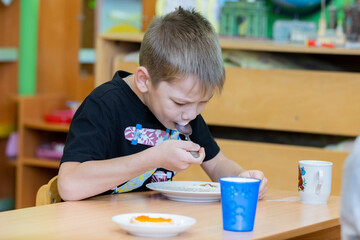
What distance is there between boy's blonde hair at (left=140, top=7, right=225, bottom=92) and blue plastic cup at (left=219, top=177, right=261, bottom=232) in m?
0.38

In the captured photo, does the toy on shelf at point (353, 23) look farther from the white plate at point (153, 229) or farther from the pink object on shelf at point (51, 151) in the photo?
the white plate at point (153, 229)

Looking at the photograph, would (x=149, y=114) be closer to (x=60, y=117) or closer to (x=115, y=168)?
(x=115, y=168)

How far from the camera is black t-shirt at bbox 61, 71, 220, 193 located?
60.4 inches

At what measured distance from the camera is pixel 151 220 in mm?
1155

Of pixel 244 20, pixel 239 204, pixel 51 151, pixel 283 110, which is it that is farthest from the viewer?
pixel 51 151

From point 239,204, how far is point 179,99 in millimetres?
391

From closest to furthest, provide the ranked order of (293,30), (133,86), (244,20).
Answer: (133,86)
(293,30)
(244,20)

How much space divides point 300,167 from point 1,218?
70 centimetres

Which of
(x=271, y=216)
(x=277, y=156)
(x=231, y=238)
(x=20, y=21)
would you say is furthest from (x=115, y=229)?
(x=20, y=21)

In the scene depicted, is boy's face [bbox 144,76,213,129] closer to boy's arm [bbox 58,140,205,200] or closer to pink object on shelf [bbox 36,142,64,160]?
boy's arm [bbox 58,140,205,200]

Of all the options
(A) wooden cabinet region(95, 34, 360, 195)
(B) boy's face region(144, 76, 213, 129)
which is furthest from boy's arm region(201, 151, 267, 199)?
(A) wooden cabinet region(95, 34, 360, 195)

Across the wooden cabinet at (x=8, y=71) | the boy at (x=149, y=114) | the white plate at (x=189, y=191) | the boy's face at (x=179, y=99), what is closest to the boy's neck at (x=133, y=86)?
the boy at (x=149, y=114)

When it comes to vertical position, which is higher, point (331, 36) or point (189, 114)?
point (331, 36)

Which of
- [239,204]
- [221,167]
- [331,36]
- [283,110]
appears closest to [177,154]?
[239,204]
